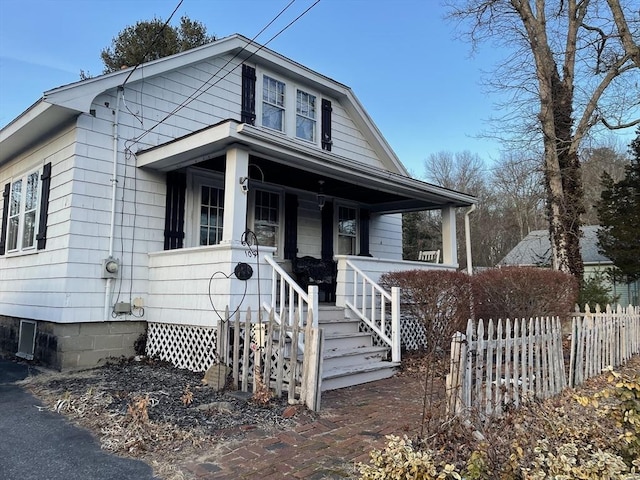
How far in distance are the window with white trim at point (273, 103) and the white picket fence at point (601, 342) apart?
7.18 m

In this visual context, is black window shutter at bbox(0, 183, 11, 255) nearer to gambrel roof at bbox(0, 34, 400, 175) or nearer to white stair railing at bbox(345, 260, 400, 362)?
gambrel roof at bbox(0, 34, 400, 175)

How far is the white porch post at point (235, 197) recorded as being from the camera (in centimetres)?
634

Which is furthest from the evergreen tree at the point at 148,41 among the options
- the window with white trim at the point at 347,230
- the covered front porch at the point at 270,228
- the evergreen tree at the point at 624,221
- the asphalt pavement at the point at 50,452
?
the evergreen tree at the point at 624,221

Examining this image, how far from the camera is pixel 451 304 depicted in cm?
742

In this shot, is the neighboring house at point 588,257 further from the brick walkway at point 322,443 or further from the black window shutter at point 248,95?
the brick walkway at point 322,443

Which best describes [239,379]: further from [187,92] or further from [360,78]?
[360,78]

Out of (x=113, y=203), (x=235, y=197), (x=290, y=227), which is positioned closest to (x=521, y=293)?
(x=290, y=227)

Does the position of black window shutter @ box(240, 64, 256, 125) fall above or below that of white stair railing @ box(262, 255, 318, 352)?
above

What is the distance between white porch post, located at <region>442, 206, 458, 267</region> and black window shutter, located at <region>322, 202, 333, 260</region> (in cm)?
272

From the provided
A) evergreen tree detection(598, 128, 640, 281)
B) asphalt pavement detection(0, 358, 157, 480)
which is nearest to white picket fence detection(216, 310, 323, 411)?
asphalt pavement detection(0, 358, 157, 480)

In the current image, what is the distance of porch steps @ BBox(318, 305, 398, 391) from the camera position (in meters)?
5.84

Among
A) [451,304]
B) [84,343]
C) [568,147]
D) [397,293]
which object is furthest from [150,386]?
[568,147]

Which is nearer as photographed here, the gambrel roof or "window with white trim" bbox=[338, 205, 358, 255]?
the gambrel roof

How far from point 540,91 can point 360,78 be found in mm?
5383
